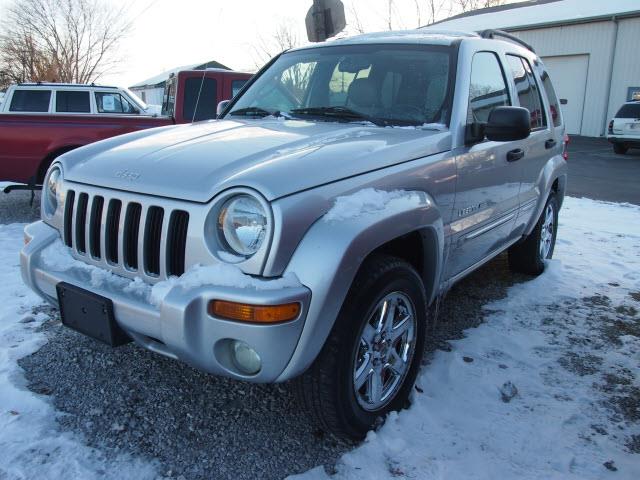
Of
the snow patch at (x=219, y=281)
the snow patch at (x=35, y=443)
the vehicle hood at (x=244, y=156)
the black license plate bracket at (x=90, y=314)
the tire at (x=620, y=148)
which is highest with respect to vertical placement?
the vehicle hood at (x=244, y=156)

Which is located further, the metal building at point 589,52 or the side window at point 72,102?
the metal building at point 589,52

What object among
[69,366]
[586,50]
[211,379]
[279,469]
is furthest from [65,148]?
[586,50]

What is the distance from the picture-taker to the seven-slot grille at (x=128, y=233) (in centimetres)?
221

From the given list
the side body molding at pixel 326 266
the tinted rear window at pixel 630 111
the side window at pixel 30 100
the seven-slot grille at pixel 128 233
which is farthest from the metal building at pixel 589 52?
the seven-slot grille at pixel 128 233

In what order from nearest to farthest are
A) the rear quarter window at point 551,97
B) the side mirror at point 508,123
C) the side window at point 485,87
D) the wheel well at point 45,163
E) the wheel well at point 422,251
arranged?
1. the wheel well at point 422,251
2. the side mirror at point 508,123
3. the side window at point 485,87
4. the rear quarter window at point 551,97
5. the wheel well at point 45,163

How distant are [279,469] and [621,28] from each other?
77.3 ft

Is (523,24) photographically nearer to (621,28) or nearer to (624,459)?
(621,28)

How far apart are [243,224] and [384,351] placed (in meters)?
0.95

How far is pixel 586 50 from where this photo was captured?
2192cm

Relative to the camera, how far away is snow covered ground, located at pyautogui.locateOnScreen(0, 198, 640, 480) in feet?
7.70

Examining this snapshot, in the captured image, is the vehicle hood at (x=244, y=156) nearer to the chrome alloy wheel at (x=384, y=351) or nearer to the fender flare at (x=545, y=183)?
the chrome alloy wheel at (x=384, y=351)

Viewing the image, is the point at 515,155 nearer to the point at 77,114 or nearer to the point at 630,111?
the point at 77,114

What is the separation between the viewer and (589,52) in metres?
→ 21.8

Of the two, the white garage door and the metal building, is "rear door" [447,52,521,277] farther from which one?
the white garage door
